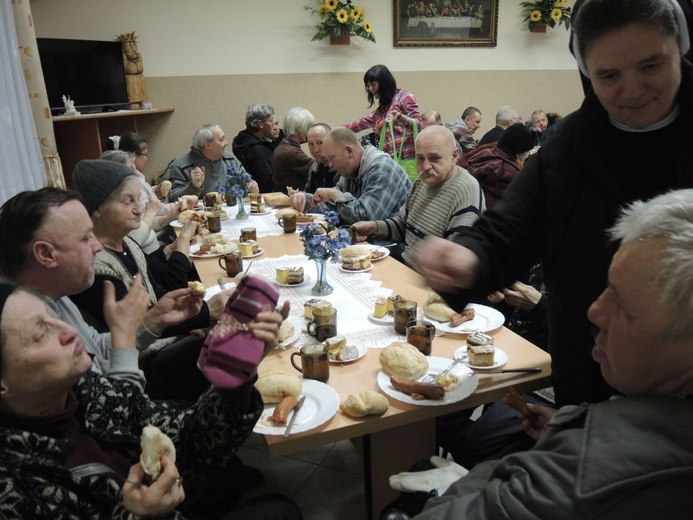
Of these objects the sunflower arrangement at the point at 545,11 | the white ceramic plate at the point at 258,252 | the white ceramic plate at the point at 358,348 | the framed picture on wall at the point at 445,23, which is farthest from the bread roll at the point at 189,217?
the sunflower arrangement at the point at 545,11

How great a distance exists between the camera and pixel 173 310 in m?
1.88

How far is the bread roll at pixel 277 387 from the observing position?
1461 mm

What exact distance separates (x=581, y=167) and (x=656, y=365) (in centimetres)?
65

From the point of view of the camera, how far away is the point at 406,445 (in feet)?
5.66

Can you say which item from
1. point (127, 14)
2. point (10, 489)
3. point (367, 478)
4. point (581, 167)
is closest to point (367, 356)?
point (367, 478)

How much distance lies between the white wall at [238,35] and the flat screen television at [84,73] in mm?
494

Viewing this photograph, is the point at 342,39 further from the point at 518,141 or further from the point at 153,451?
the point at 153,451

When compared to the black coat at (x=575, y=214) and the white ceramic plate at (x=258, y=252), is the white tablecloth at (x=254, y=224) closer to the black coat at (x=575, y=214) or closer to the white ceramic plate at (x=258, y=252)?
the white ceramic plate at (x=258, y=252)

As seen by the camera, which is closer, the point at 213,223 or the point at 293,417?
the point at 293,417

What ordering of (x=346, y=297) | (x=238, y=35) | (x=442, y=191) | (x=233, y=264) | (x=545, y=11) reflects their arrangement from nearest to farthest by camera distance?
(x=346, y=297) → (x=233, y=264) → (x=442, y=191) → (x=238, y=35) → (x=545, y=11)

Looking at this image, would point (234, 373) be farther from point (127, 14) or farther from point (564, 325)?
point (127, 14)

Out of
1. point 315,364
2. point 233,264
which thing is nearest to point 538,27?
point 233,264

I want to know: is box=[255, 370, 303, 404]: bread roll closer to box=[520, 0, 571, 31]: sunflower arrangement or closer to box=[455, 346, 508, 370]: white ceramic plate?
box=[455, 346, 508, 370]: white ceramic plate

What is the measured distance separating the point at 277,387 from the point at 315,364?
0.16 m
